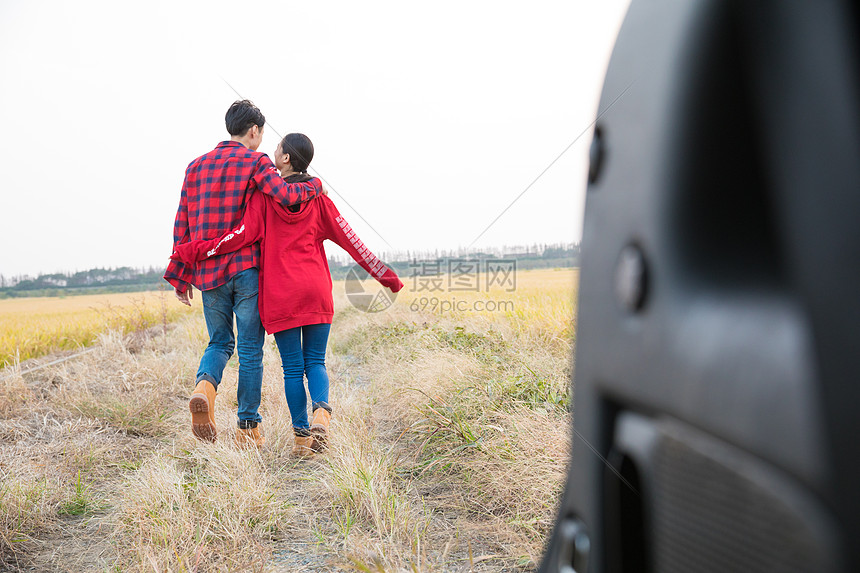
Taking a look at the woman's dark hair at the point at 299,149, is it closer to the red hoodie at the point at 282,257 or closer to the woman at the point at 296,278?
the woman at the point at 296,278

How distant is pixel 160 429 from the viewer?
4.22 metres

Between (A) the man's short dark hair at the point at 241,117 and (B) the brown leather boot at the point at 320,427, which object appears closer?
(B) the brown leather boot at the point at 320,427

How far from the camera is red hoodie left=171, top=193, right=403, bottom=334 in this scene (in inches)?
128

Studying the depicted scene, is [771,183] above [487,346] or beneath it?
above

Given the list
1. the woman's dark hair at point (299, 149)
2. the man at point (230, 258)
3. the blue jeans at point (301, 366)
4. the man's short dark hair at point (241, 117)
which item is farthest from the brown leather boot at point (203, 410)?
the man's short dark hair at point (241, 117)

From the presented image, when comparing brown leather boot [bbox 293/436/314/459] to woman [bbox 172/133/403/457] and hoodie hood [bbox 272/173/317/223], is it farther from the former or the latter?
hoodie hood [bbox 272/173/317/223]

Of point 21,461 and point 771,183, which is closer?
point 771,183

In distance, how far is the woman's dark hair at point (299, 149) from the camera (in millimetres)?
3416

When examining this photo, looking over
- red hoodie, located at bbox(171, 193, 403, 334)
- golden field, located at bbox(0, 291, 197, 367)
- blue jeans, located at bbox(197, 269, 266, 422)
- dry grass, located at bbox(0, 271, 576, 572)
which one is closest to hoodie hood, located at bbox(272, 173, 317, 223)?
red hoodie, located at bbox(171, 193, 403, 334)

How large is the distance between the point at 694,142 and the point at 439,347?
16.2ft

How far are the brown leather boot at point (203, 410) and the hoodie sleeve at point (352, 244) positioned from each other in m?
1.16

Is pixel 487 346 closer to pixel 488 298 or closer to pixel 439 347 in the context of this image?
pixel 439 347

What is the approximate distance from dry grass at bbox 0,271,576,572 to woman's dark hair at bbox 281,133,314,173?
1615mm

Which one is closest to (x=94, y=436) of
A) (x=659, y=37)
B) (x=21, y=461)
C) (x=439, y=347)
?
(x=21, y=461)
